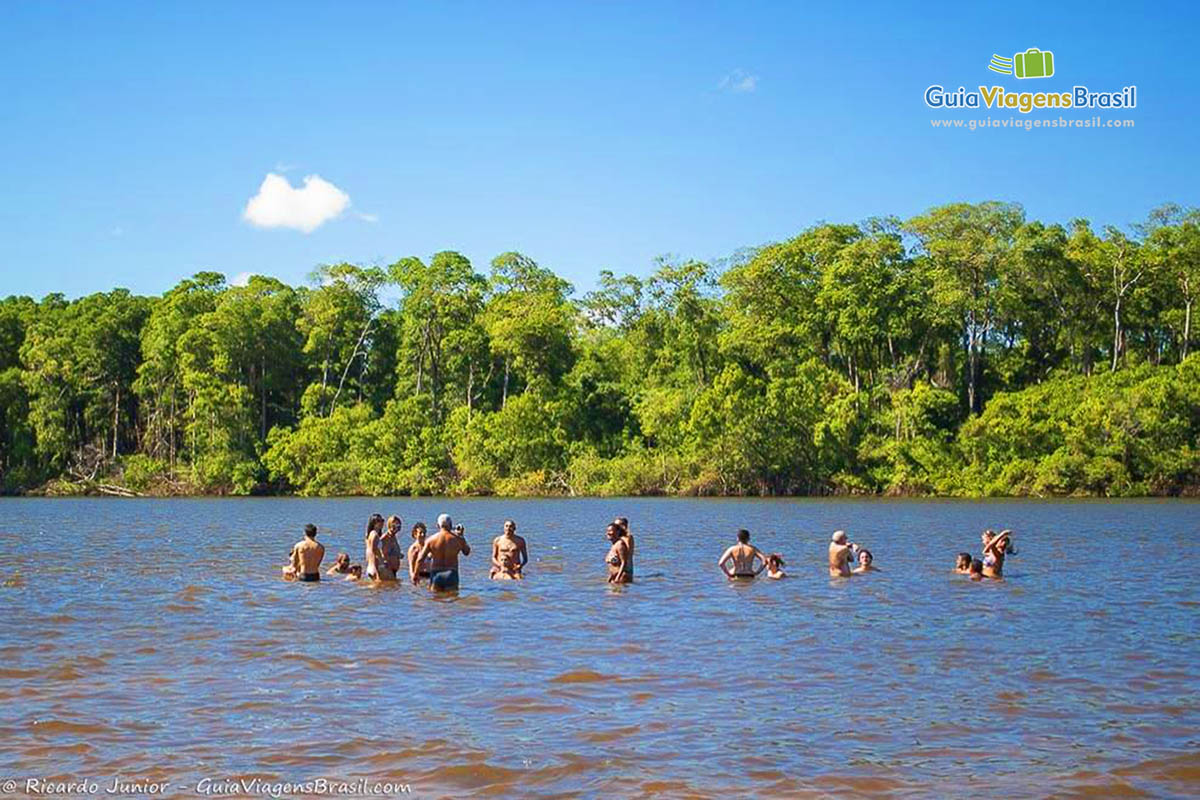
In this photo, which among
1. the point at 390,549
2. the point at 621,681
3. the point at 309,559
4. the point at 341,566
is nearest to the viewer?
the point at 621,681

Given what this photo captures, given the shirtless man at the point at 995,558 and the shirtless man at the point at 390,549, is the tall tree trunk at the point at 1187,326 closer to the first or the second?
the shirtless man at the point at 995,558

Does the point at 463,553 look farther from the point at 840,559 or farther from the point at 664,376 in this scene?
the point at 664,376

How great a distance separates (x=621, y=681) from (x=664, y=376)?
242 feet

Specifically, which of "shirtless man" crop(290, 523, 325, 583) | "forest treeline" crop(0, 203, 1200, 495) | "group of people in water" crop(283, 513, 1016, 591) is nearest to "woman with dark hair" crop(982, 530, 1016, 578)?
"group of people in water" crop(283, 513, 1016, 591)

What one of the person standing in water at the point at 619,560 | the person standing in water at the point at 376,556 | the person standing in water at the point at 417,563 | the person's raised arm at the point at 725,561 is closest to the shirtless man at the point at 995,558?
the person's raised arm at the point at 725,561

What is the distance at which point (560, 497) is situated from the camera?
77.3 metres

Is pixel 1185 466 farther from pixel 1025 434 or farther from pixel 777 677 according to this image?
pixel 777 677

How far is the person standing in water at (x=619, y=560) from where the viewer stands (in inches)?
931

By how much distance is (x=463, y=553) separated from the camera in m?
22.0

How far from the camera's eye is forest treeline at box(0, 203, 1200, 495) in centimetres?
7144

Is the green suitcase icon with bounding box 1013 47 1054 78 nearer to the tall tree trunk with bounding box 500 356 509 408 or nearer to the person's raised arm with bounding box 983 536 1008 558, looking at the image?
the person's raised arm with bounding box 983 536 1008 558

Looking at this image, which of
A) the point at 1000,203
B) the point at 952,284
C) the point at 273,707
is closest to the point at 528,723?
the point at 273,707

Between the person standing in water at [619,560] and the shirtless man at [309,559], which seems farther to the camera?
the person standing in water at [619,560]

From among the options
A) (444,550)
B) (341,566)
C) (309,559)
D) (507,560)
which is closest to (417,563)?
(444,550)
